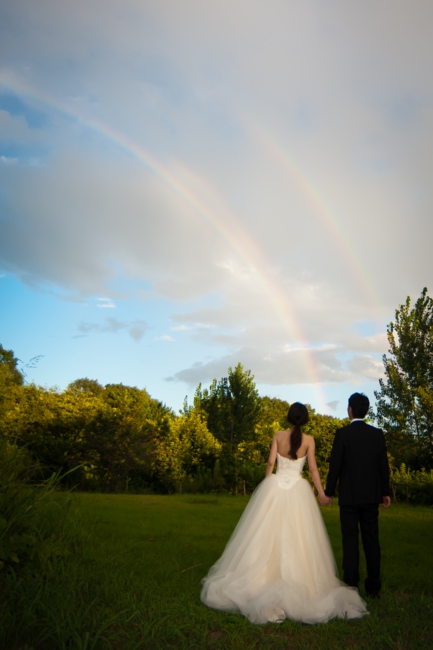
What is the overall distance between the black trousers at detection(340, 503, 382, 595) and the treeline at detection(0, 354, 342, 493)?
57.7 ft

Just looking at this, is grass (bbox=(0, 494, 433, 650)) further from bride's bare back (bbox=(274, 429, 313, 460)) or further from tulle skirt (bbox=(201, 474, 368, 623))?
bride's bare back (bbox=(274, 429, 313, 460))

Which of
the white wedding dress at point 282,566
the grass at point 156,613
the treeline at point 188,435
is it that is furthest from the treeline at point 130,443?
the white wedding dress at point 282,566

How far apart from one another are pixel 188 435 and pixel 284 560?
996 inches

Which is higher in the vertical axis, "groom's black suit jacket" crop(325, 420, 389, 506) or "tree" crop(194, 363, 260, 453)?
"tree" crop(194, 363, 260, 453)

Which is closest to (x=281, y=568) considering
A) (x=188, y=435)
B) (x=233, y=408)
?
(x=188, y=435)

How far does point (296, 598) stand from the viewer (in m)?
5.21

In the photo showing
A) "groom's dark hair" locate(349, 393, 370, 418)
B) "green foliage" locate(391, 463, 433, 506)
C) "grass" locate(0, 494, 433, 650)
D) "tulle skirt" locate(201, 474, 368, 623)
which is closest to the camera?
"grass" locate(0, 494, 433, 650)

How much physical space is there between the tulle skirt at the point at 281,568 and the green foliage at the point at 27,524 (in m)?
1.68

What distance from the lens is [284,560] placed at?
566cm

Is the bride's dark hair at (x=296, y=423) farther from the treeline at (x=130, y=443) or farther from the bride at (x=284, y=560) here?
the treeline at (x=130, y=443)

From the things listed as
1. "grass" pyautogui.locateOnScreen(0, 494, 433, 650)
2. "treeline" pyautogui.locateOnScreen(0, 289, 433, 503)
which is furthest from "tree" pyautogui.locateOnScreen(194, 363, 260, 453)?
"grass" pyautogui.locateOnScreen(0, 494, 433, 650)

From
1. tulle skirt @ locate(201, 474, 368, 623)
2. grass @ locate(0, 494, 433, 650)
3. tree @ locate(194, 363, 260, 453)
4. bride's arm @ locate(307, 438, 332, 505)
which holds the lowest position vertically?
grass @ locate(0, 494, 433, 650)

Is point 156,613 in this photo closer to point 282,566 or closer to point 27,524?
point 282,566

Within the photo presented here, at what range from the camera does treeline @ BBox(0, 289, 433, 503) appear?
2423 centimetres
